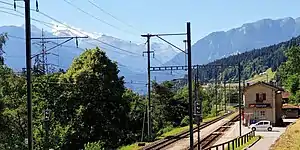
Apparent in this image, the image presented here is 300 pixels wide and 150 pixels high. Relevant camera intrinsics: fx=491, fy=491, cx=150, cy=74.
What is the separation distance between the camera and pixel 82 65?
54.8m

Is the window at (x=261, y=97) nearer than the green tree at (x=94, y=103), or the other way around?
the green tree at (x=94, y=103)

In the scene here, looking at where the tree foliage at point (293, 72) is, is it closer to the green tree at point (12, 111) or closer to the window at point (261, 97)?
the window at point (261, 97)

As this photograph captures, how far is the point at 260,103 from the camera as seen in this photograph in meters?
71.1

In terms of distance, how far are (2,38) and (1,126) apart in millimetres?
10701

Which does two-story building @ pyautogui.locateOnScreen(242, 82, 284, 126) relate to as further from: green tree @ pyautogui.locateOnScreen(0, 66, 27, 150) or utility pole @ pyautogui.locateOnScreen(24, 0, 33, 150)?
utility pole @ pyautogui.locateOnScreen(24, 0, 33, 150)

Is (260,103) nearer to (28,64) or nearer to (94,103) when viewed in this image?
(94,103)

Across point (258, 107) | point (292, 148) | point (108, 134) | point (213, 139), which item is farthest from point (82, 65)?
point (292, 148)

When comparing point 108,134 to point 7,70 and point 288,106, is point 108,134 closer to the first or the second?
point 7,70

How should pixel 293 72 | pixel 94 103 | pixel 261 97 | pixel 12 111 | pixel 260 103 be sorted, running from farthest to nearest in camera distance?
pixel 293 72 → pixel 261 97 → pixel 260 103 → pixel 94 103 → pixel 12 111

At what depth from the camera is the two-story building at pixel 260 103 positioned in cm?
7050

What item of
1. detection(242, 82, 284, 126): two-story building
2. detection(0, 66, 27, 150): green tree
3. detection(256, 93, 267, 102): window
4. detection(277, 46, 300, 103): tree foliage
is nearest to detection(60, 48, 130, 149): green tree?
detection(0, 66, 27, 150): green tree

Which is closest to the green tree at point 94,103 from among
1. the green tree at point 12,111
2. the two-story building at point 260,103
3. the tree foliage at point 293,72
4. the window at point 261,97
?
the green tree at point 12,111

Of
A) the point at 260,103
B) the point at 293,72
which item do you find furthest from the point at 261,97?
the point at 293,72

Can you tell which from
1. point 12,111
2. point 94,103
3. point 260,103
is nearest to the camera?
point 12,111
